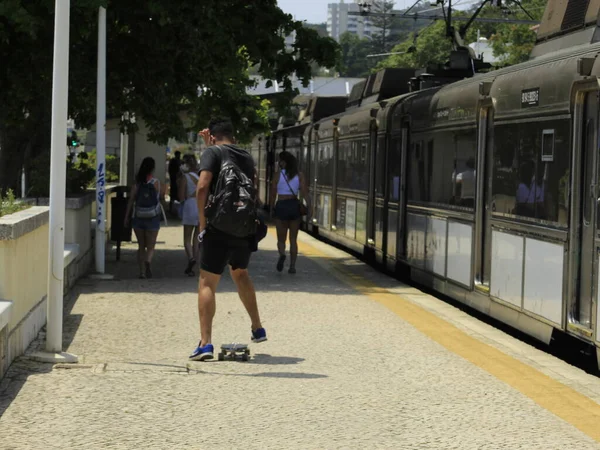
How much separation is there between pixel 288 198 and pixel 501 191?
5776 mm

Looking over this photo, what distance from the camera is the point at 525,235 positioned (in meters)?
10.8

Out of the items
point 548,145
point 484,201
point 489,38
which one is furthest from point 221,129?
point 489,38

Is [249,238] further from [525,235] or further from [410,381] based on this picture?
[525,235]

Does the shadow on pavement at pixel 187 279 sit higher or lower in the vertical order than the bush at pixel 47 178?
lower

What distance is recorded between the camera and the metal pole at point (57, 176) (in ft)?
29.8

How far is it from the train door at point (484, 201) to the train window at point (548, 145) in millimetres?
1656

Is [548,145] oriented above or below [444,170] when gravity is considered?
above

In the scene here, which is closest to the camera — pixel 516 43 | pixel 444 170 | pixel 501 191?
pixel 501 191

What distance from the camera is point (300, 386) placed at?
8.45 metres

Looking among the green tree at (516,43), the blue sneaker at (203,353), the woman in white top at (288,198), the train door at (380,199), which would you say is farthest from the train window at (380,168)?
the green tree at (516,43)

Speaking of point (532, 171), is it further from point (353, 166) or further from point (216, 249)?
point (353, 166)

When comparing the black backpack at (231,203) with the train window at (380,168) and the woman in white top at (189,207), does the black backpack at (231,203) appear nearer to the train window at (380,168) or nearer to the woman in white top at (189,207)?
the woman in white top at (189,207)

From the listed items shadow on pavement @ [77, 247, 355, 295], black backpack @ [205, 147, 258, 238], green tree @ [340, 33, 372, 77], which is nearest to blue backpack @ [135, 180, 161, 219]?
shadow on pavement @ [77, 247, 355, 295]

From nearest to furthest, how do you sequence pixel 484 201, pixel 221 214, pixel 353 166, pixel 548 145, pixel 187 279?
pixel 221 214 < pixel 548 145 < pixel 484 201 < pixel 187 279 < pixel 353 166
